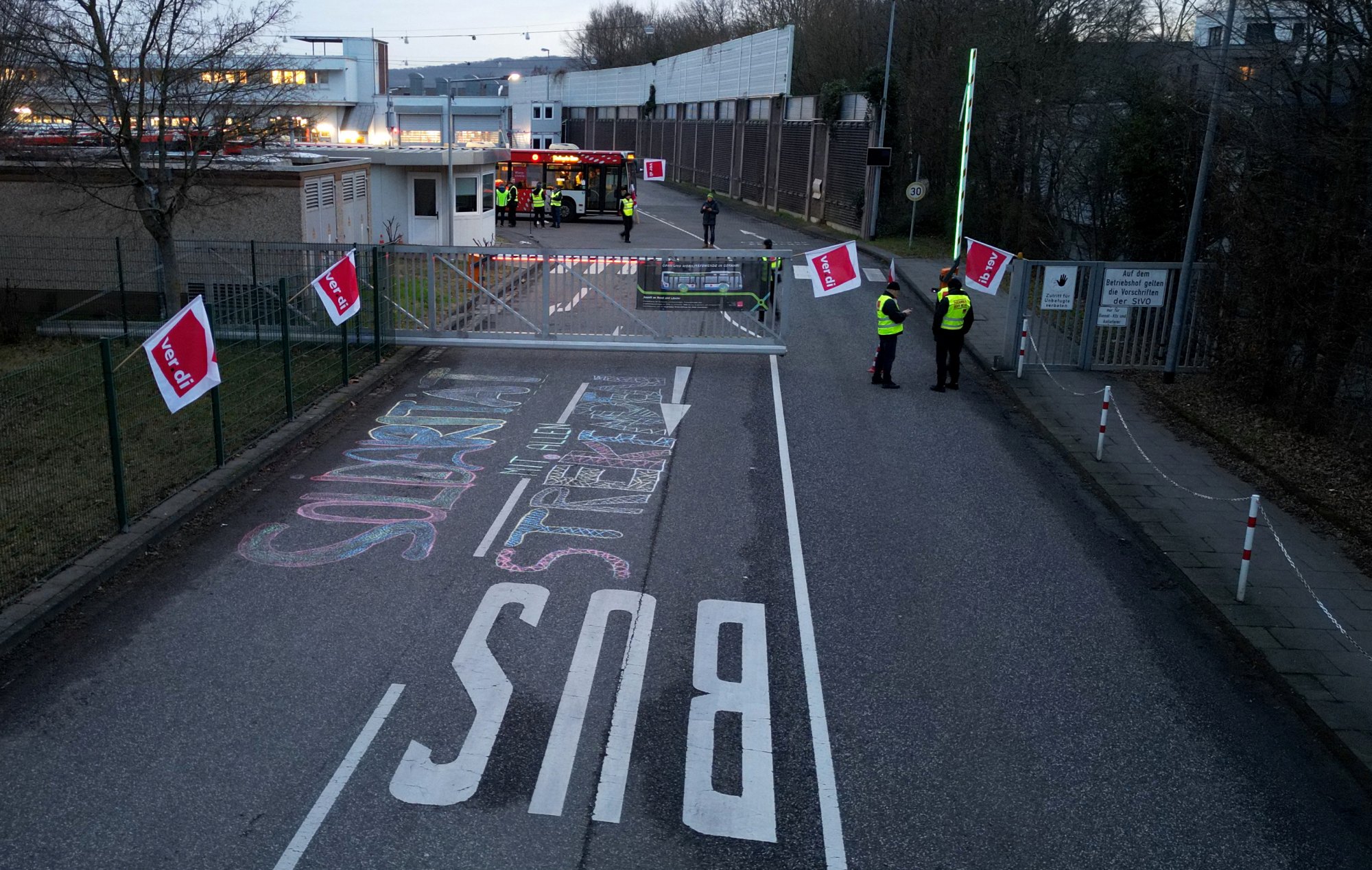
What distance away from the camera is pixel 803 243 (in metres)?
38.0

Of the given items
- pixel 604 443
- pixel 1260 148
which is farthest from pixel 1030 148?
pixel 604 443

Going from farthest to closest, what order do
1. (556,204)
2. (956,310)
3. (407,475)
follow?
1. (556,204)
2. (956,310)
3. (407,475)

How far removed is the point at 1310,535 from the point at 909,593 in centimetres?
446

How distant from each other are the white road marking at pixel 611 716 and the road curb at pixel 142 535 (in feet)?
12.5

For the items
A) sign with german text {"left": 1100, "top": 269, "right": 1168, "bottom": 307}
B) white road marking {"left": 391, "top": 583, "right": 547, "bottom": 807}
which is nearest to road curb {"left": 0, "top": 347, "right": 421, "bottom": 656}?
white road marking {"left": 391, "top": 583, "right": 547, "bottom": 807}

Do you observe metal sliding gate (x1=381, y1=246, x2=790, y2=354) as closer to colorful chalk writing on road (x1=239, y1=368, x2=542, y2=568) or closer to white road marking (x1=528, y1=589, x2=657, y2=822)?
colorful chalk writing on road (x1=239, y1=368, x2=542, y2=568)

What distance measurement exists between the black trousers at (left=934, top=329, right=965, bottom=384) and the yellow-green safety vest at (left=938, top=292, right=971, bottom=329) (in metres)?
0.14

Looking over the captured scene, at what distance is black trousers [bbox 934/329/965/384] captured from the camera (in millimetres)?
16281

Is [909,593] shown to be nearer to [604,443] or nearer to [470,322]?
[604,443]

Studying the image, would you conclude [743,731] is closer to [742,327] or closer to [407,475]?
[407,475]

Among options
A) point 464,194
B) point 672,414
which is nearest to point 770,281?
point 672,414

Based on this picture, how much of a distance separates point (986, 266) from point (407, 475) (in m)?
10.0

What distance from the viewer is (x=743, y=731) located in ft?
22.8

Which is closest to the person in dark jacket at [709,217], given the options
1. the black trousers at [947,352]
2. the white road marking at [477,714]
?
the black trousers at [947,352]
